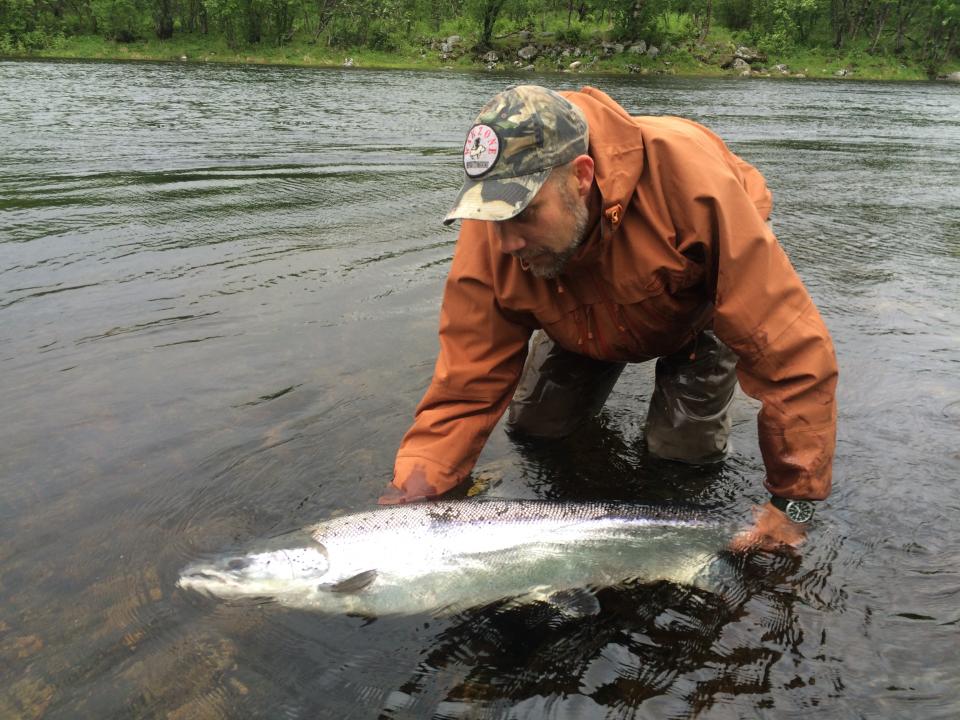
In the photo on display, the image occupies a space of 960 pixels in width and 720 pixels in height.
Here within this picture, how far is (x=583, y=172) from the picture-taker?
3031 millimetres

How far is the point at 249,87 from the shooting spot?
89.1ft

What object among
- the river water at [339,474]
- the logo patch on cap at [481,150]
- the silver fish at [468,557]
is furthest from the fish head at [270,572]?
the logo patch on cap at [481,150]

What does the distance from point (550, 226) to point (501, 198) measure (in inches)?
10.1

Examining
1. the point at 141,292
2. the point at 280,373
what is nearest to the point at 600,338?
the point at 280,373

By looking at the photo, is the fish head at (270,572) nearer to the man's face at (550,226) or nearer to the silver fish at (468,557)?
the silver fish at (468,557)

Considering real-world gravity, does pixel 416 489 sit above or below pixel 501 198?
below

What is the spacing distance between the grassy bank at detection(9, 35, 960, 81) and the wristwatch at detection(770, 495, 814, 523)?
140 ft

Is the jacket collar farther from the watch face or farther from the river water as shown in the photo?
the river water

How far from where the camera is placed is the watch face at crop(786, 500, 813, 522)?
348cm

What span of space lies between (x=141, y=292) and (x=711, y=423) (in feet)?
18.5

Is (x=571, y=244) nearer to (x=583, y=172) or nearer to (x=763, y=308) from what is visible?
(x=583, y=172)

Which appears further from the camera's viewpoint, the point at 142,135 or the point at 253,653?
the point at 142,135

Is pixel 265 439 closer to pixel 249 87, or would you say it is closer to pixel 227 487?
pixel 227 487

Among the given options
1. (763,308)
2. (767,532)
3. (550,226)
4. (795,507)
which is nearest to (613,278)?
(550,226)
